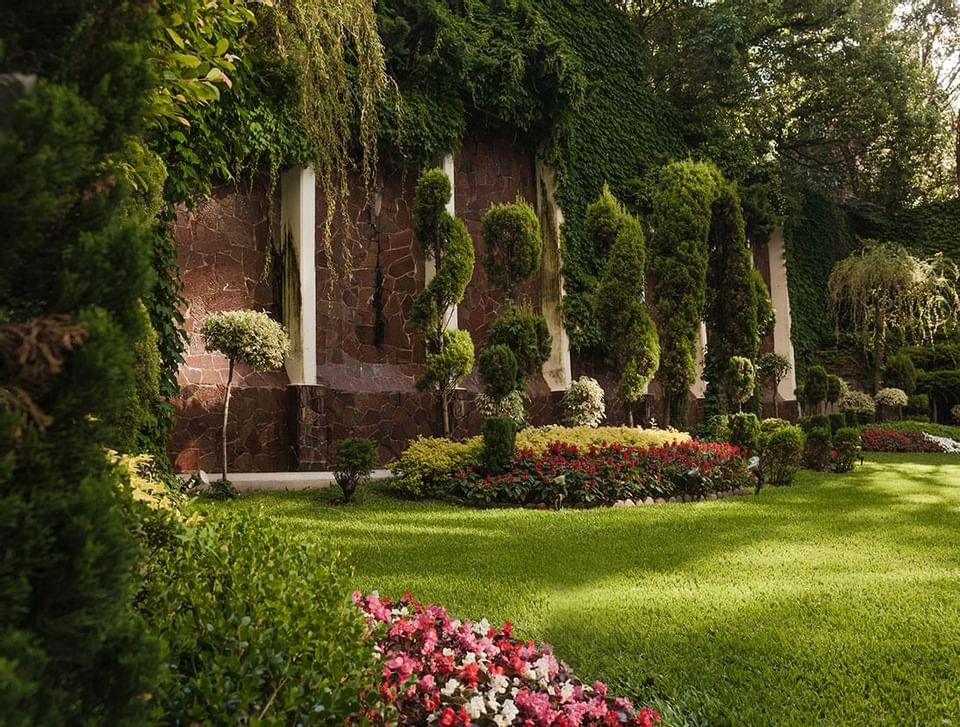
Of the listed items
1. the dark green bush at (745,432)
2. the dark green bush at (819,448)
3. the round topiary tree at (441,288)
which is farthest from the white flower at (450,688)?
the dark green bush at (819,448)

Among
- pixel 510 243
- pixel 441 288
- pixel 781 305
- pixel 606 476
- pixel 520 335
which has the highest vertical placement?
pixel 781 305

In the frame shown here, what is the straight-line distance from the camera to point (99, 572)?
1.35m

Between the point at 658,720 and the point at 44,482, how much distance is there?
2.67 meters

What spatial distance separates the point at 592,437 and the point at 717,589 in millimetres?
6257

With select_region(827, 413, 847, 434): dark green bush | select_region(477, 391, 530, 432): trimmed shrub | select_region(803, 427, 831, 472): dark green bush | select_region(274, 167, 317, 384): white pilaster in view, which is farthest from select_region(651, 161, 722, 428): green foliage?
select_region(274, 167, 317, 384): white pilaster

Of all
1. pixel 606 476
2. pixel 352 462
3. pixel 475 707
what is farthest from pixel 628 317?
pixel 475 707

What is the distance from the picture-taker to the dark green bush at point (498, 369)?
10.4 meters

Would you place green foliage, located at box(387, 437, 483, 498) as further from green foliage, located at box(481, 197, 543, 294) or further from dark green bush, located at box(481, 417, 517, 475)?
green foliage, located at box(481, 197, 543, 294)

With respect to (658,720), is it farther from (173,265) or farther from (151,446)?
(173,265)

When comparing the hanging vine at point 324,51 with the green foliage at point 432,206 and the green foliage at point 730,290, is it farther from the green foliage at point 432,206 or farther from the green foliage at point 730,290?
the green foliage at point 730,290

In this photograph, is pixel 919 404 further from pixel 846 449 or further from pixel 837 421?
pixel 846 449

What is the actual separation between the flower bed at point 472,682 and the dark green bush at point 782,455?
285 inches

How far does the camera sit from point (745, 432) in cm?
1193

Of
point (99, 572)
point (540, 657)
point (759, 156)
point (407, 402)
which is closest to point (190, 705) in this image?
point (99, 572)
